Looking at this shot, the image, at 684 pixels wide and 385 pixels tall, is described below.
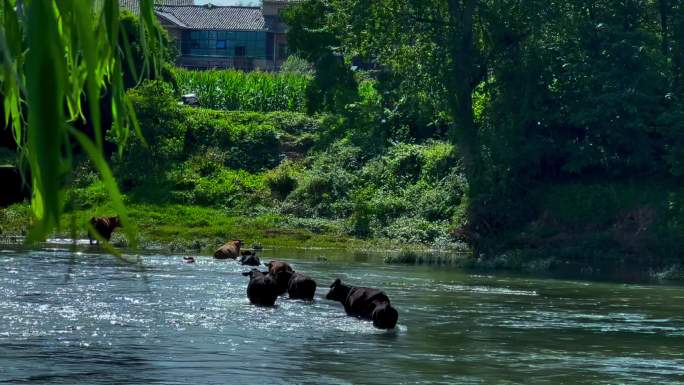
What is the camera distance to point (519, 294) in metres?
26.4

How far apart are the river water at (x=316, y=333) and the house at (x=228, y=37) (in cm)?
→ 6880

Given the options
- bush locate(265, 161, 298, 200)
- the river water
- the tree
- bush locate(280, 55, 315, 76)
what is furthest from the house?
the tree

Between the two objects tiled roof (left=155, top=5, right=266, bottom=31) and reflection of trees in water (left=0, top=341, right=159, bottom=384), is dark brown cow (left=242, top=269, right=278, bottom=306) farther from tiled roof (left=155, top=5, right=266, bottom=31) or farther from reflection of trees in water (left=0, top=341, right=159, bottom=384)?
tiled roof (left=155, top=5, right=266, bottom=31)

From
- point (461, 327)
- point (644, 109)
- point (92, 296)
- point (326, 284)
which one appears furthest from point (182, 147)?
point (461, 327)

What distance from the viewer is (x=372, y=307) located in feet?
64.1

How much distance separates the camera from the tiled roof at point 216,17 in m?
96.0

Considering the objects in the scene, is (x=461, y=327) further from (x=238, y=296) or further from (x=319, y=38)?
(x=319, y=38)

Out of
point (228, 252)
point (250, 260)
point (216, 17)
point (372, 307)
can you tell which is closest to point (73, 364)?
point (372, 307)

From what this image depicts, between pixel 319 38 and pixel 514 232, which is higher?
pixel 319 38

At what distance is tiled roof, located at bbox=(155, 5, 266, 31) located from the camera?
96000mm

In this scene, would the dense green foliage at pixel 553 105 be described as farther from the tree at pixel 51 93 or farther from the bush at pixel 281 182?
the tree at pixel 51 93

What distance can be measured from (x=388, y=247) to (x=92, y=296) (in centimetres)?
1872

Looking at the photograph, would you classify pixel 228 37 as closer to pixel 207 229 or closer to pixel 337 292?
pixel 207 229

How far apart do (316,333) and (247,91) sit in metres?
45.5
